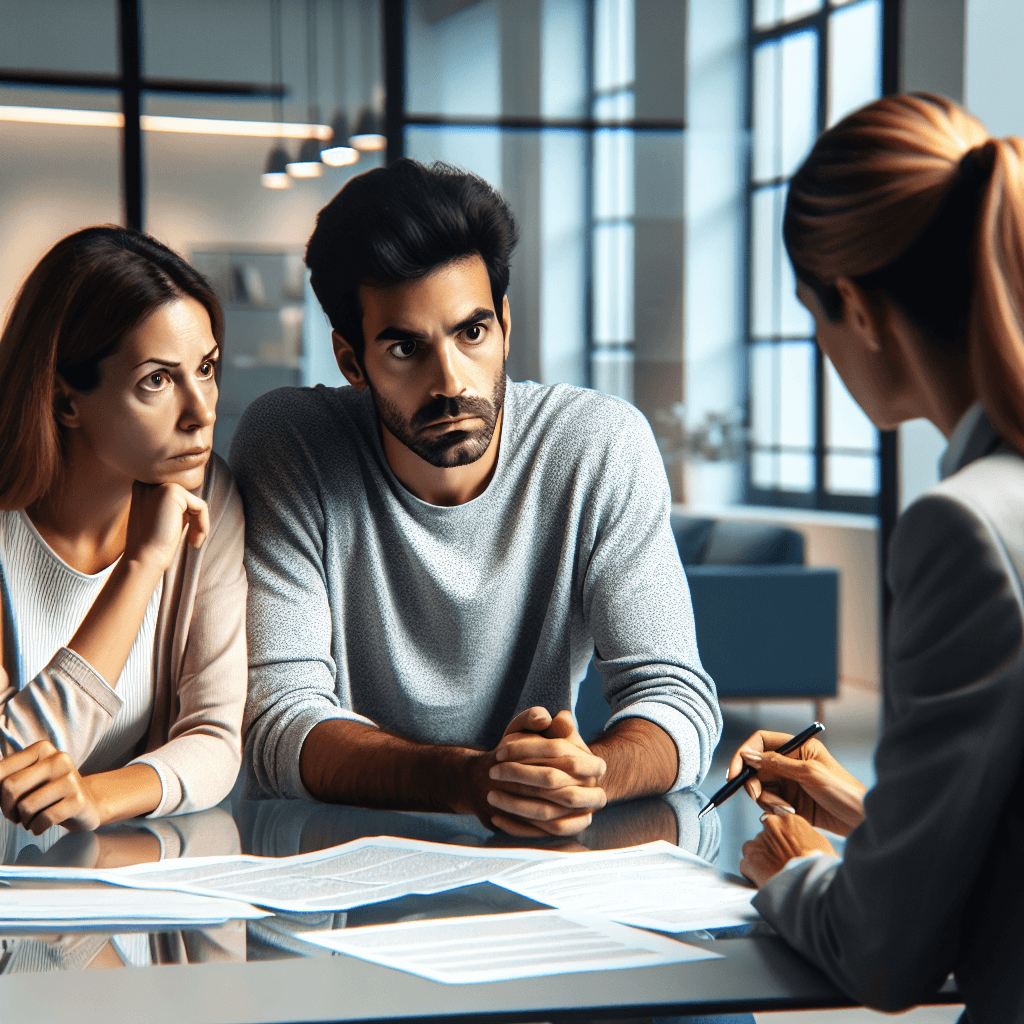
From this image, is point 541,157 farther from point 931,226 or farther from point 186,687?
point 931,226

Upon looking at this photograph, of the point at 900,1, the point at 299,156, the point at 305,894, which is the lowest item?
the point at 305,894

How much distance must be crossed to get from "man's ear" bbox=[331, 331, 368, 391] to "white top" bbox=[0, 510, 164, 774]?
1.17 feet

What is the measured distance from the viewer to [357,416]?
1.63 m

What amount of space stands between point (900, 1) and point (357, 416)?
4.22 m

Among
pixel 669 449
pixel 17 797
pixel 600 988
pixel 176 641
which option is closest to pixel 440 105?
pixel 669 449

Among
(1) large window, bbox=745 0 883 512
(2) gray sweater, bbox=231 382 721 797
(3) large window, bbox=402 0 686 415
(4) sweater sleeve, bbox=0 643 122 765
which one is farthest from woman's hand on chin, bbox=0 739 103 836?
(1) large window, bbox=745 0 883 512

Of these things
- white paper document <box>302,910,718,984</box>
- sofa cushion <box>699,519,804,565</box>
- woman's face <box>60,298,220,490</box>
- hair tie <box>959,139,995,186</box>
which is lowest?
sofa cushion <box>699,519,804,565</box>

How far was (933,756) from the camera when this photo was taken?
0.65m

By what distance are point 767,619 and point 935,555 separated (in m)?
4.10

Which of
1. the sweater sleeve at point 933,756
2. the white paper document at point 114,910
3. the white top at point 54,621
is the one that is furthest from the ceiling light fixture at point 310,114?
the sweater sleeve at point 933,756

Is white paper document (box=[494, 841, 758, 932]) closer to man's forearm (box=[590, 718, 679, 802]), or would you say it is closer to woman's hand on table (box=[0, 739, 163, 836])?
man's forearm (box=[590, 718, 679, 802])

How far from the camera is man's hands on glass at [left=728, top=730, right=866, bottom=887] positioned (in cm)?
93

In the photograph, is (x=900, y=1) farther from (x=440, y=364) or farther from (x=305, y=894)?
(x=305, y=894)

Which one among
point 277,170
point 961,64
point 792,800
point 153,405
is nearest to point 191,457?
point 153,405
